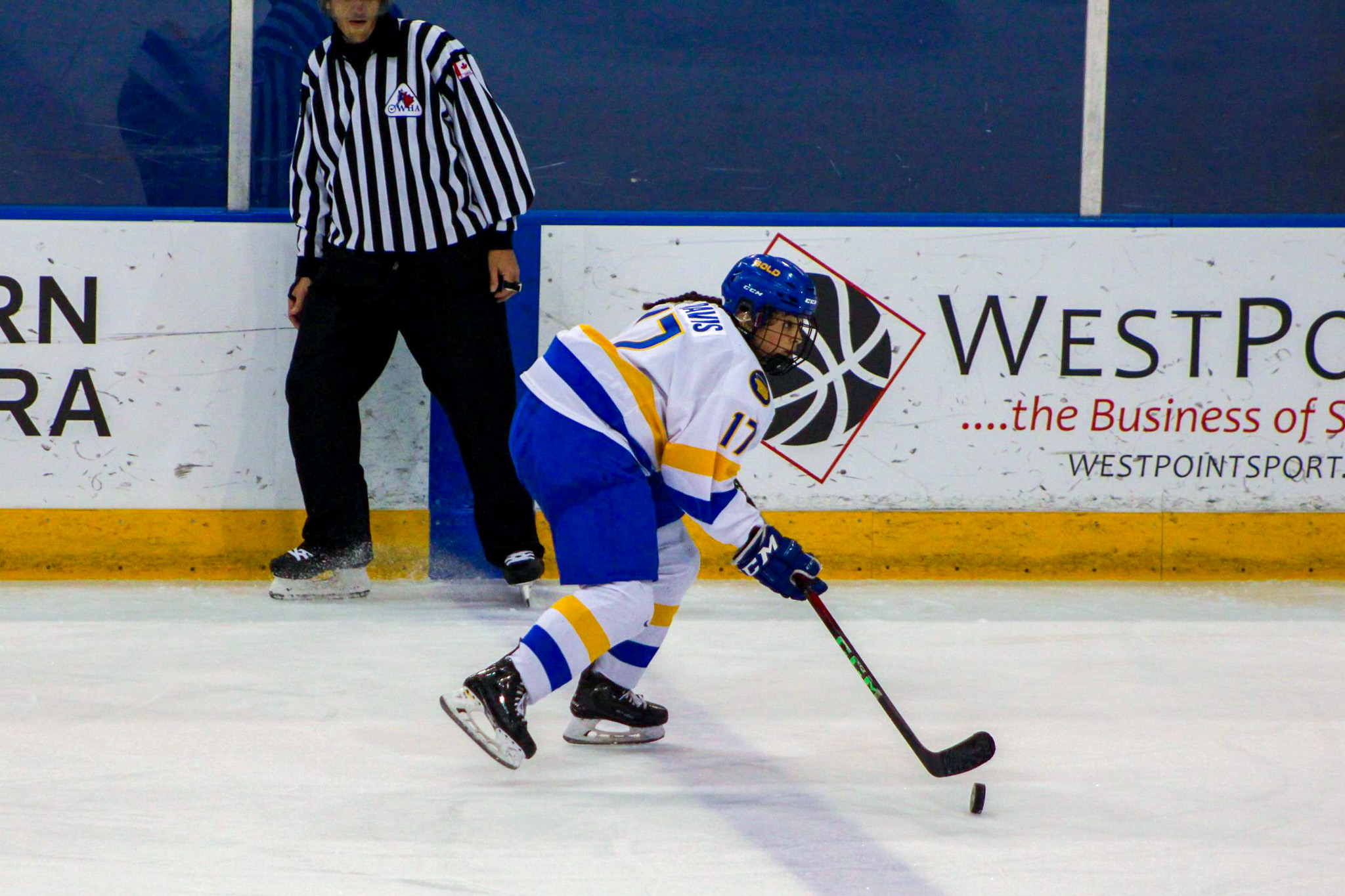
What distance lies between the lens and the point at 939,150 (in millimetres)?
4410

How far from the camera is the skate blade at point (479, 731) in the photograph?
1.93 m

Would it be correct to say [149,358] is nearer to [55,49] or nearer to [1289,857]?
[55,49]

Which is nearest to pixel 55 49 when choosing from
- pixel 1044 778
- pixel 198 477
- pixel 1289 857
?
pixel 198 477

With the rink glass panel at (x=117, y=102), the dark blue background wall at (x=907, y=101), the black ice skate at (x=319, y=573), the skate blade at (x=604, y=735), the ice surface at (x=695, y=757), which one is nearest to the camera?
the ice surface at (x=695, y=757)

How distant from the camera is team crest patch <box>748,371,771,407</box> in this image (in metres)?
2.03

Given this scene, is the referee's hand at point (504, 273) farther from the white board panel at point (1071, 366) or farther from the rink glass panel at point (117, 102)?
the rink glass panel at point (117, 102)

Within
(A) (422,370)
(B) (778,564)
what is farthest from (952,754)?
(A) (422,370)

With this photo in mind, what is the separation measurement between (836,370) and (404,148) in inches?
46.6

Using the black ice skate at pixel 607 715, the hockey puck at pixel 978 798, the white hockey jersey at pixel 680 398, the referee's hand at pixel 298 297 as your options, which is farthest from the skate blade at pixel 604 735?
the referee's hand at pixel 298 297

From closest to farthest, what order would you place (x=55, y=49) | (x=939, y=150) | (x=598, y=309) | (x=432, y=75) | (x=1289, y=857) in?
(x=1289, y=857)
(x=432, y=75)
(x=598, y=309)
(x=55, y=49)
(x=939, y=150)

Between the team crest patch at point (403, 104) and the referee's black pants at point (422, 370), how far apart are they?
32 cm

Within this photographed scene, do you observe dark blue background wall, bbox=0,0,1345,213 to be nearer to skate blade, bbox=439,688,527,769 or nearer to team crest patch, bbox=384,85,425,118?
team crest patch, bbox=384,85,425,118

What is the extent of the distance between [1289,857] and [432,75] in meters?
2.46

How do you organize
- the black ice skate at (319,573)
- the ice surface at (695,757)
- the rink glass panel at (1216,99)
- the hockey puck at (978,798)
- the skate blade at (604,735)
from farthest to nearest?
the rink glass panel at (1216,99)
the black ice skate at (319,573)
the skate blade at (604,735)
the hockey puck at (978,798)
the ice surface at (695,757)
